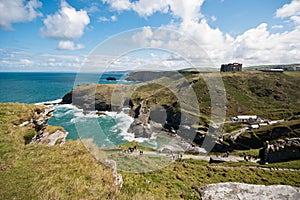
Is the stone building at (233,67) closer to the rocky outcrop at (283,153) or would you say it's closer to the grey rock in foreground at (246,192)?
the rocky outcrop at (283,153)

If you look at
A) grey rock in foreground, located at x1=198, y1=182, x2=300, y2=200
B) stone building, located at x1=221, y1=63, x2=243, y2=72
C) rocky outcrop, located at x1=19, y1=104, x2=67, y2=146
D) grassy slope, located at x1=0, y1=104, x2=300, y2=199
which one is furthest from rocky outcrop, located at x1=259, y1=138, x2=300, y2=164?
stone building, located at x1=221, y1=63, x2=243, y2=72

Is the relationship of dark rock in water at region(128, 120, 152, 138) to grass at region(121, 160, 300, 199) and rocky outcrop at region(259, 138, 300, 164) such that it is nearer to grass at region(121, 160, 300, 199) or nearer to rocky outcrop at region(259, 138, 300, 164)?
rocky outcrop at region(259, 138, 300, 164)

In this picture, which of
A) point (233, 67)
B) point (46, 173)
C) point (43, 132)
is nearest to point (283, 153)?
point (43, 132)

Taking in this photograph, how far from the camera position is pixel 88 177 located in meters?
9.32

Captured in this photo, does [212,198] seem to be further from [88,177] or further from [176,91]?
[176,91]

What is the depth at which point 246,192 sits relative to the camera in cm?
1151

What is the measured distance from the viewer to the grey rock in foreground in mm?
11070

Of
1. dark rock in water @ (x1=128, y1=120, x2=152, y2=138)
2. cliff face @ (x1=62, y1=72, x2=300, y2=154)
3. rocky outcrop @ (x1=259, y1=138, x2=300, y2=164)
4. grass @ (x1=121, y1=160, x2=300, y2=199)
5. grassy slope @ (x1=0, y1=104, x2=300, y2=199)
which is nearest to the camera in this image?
grassy slope @ (x1=0, y1=104, x2=300, y2=199)

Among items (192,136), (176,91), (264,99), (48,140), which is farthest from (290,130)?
(48,140)

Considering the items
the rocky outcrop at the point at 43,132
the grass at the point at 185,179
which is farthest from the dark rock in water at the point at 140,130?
→ the rocky outcrop at the point at 43,132

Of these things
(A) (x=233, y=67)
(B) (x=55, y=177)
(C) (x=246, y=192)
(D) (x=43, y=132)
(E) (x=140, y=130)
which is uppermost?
(A) (x=233, y=67)

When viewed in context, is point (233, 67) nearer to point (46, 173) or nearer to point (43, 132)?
point (43, 132)

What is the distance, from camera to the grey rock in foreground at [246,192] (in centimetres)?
1107

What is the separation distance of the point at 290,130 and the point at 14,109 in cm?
7605
